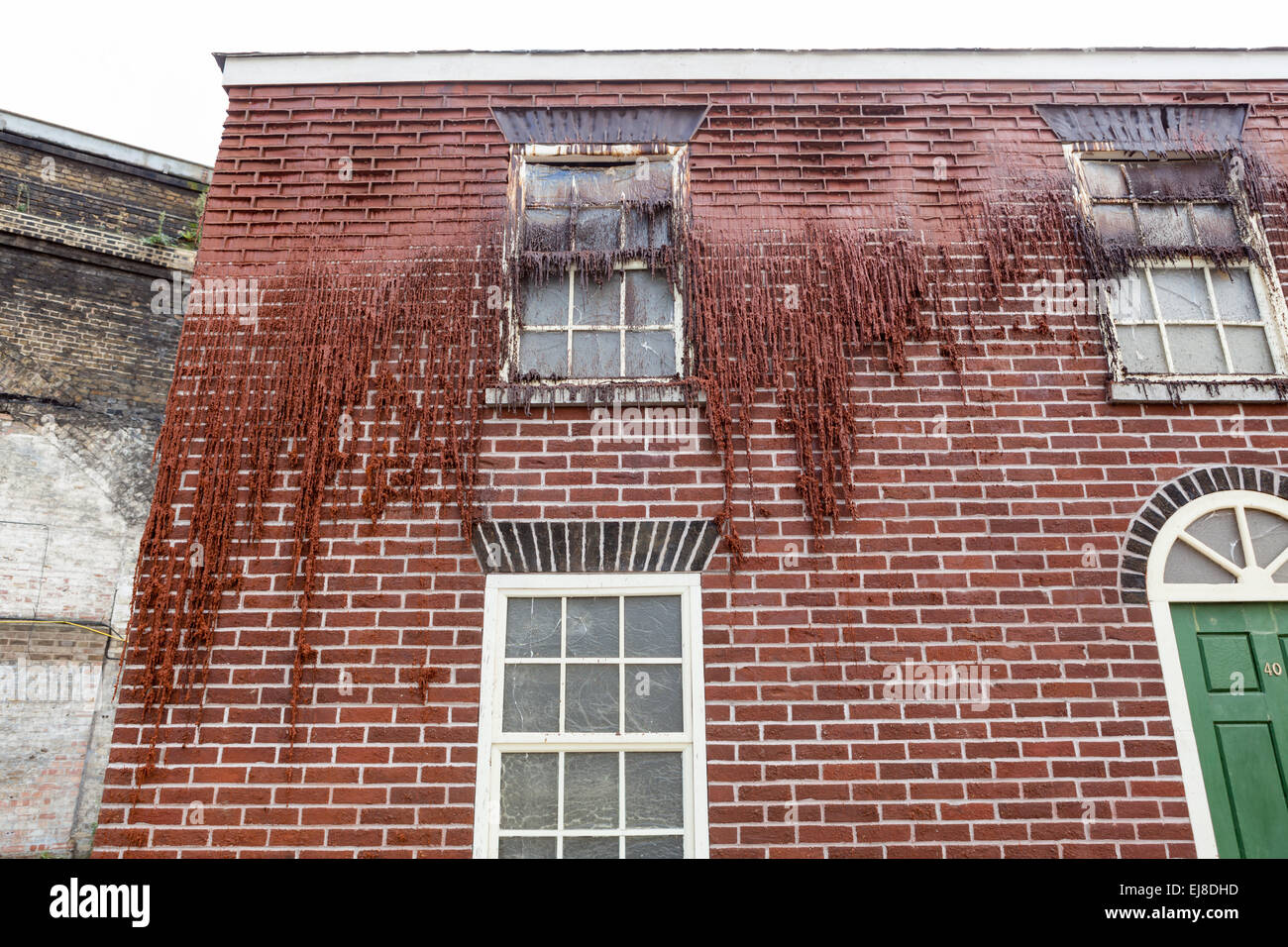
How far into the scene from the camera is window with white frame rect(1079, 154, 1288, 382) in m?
5.20

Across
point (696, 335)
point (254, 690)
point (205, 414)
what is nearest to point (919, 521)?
point (696, 335)

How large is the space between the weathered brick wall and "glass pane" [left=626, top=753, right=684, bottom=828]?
8660 millimetres

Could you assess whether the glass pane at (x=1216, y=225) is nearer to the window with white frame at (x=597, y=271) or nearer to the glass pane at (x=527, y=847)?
the window with white frame at (x=597, y=271)

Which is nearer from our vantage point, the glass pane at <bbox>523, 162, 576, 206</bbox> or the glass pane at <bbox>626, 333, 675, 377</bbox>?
the glass pane at <bbox>626, 333, 675, 377</bbox>

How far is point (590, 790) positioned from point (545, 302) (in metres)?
2.82

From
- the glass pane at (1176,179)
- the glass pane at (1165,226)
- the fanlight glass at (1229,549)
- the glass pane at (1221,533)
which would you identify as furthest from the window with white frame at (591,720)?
the glass pane at (1176,179)

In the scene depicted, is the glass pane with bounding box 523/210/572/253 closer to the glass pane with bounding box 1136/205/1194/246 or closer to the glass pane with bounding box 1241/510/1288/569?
the glass pane with bounding box 1136/205/1194/246

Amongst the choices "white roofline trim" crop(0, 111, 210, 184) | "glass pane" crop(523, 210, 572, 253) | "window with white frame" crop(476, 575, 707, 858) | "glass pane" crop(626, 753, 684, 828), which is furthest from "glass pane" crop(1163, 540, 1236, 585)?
"white roofline trim" crop(0, 111, 210, 184)

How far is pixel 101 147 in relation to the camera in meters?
12.0

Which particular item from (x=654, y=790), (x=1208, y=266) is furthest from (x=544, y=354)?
(x=1208, y=266)

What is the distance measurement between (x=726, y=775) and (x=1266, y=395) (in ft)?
12.0

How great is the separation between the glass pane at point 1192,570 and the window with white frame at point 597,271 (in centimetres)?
285

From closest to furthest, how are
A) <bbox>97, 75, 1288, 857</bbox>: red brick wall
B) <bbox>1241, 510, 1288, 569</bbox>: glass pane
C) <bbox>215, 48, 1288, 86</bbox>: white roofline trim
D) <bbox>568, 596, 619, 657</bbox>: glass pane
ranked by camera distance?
<bbox>97, 75, 1288, 857</bbox>: red brick wall < <bbox>568, 596, 619, 657</bbox>: glass pane < <bbox>1241, 510, 1288, 569</bbox>: glass pane < <bbox>215, 48, 1288, 86</bbox>: white roofline trim

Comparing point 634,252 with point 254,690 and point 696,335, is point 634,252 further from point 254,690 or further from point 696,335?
point 254,690
